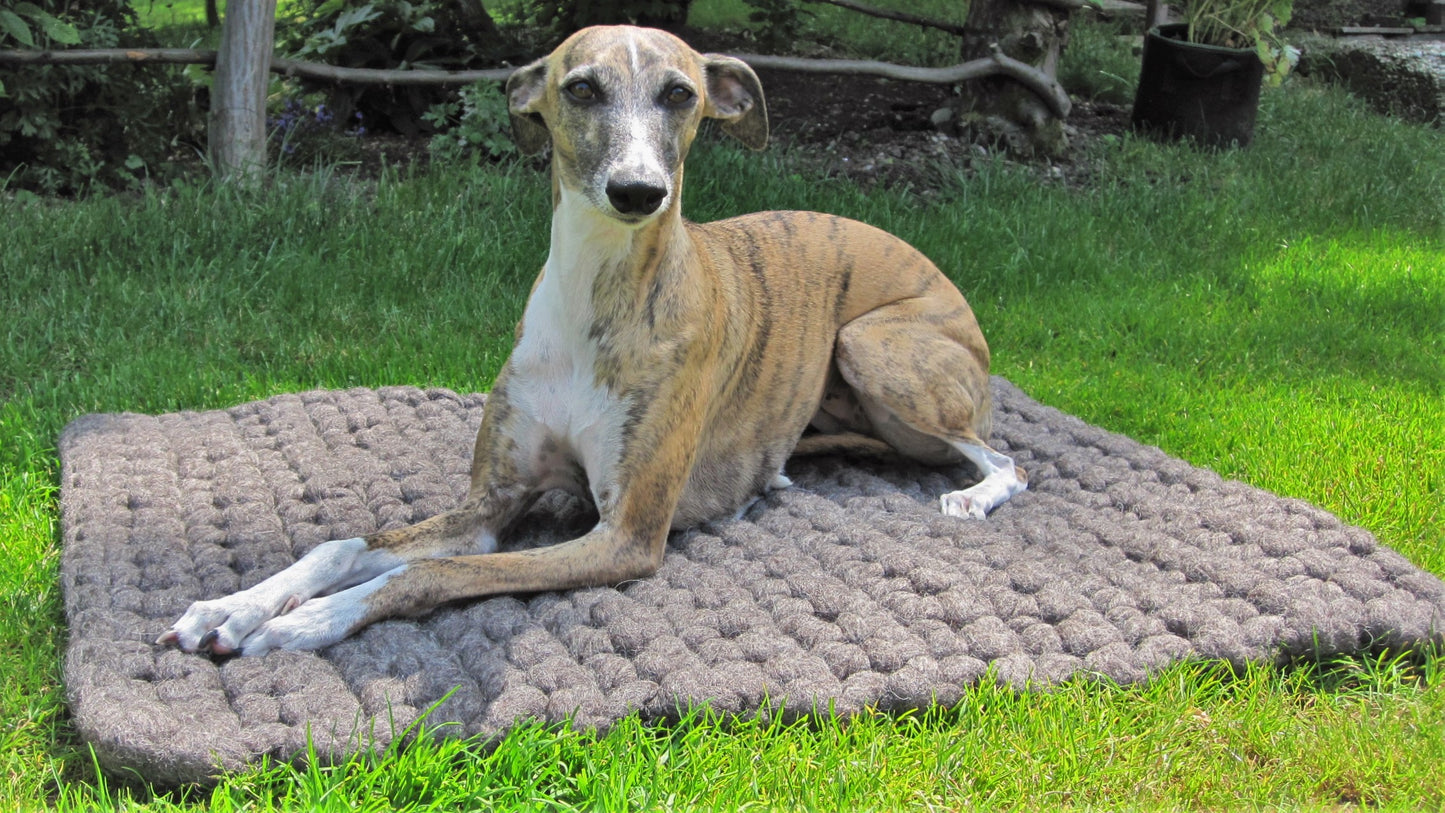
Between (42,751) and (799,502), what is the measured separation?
188cm

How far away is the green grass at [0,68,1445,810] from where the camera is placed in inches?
95.1

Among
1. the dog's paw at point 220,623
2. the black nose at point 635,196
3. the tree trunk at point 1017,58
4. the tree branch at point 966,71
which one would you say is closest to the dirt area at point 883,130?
the tree trunk at point 1017,58

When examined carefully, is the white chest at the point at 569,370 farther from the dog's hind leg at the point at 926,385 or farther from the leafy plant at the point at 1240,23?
the leafy plant at the point at 1240,23

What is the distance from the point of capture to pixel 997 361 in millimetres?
4852

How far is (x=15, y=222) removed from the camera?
5.17 metres

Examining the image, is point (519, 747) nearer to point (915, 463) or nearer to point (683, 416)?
point (683, 416)

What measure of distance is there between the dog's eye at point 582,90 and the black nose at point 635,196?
0.26 m

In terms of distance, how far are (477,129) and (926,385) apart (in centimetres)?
337

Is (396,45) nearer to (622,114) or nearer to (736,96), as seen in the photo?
(736,96)

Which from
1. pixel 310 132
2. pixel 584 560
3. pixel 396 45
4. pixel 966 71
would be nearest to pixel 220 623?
pixel 584 560

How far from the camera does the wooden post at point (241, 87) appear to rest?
18.6 feet

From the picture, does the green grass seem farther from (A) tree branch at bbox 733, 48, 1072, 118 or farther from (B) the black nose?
(B) the black nose

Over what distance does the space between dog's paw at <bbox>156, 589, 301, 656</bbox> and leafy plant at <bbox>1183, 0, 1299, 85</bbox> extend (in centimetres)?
591

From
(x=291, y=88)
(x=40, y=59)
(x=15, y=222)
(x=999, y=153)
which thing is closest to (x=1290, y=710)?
(x=999, y=153)
